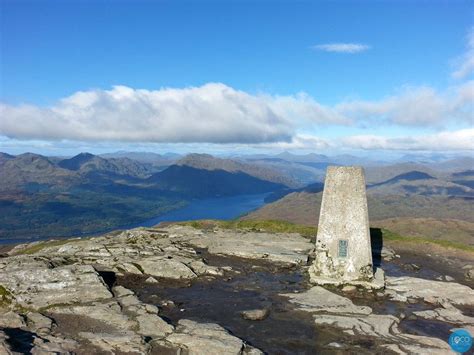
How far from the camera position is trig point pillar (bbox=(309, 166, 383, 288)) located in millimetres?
26297

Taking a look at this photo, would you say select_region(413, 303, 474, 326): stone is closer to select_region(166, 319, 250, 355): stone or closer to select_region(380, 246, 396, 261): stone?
select_region(166, 319, 250, 355): stone

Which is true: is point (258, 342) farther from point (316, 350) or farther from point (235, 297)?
point (235, 297)

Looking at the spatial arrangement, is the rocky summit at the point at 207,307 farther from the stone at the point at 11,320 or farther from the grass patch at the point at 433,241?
the grass patch at the point at 433,241

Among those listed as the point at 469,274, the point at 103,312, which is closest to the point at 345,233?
the point at 469,274

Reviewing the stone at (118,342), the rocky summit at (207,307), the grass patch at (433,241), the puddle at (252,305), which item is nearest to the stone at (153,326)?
the rocky summit at (207,307)

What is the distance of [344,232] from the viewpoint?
2650 centimetres

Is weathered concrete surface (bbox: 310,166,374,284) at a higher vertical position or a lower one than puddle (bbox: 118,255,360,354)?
higher

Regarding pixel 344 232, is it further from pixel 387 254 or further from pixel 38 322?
pixel 38 322

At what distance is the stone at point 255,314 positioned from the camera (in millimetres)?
20406

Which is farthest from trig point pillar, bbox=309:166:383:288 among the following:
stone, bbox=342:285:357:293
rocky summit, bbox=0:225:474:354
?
rocky summit, bbox=0:225:474:354

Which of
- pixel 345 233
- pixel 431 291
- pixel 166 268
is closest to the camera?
pixel 431 291

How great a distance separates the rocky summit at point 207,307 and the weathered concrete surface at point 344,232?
1.26 meters

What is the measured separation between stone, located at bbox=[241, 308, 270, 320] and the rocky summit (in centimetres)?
6

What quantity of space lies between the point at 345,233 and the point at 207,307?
11090 mm
